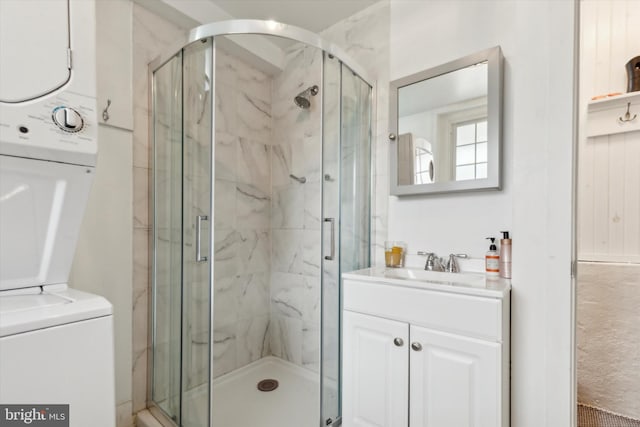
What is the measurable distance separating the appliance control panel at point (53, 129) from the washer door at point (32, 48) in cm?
3

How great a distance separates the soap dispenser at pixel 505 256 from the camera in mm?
1353

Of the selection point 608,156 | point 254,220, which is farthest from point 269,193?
point 608,156

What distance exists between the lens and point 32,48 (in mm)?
884

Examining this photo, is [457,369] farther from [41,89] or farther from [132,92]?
[132,92]

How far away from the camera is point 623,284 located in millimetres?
1596

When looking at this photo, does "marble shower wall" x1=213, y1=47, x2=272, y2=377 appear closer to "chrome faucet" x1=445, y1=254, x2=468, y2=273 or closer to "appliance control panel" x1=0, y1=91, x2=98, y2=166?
"appliance control panel" x1=0, y1=91, x2=98, y2=166

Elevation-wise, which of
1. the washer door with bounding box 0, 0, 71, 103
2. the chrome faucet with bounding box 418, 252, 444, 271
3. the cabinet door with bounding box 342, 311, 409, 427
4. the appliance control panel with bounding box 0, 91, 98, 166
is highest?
the washer door with bounding box 0, 0, 71, 103

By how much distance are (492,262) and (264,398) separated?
1.60m

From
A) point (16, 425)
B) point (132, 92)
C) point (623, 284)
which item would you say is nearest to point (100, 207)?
point (132, 92)

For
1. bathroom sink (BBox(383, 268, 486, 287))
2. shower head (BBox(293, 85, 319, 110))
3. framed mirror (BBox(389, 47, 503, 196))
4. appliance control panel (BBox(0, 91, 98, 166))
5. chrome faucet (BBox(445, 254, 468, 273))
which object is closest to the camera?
appliance control panel (BBox(0, 91, 98, 166))

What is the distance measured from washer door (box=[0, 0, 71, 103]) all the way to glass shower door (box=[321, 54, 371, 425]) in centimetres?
115

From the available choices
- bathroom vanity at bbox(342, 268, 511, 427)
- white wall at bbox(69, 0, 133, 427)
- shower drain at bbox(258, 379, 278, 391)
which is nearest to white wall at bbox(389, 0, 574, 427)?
bathroom vanity at bbox(342, 268, 511, 427)

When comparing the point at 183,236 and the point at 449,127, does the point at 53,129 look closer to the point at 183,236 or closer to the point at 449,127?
the point at 183,236

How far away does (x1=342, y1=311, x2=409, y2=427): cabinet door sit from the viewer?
130 cm
